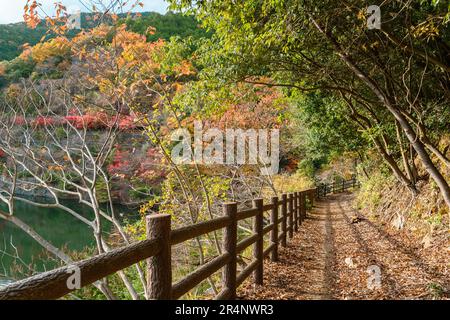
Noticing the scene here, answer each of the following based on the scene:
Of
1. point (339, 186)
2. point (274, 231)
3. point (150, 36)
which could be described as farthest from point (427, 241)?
point (339, 186)

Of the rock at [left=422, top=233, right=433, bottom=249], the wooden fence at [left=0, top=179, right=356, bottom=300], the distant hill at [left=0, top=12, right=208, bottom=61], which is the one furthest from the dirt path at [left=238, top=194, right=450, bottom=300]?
the distant hill at [left=0, top=12, right=208, bottom=61]

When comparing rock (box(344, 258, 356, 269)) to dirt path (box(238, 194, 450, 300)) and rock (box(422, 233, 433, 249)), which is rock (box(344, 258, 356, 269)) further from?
rock (box(422, 233, 433, 249))

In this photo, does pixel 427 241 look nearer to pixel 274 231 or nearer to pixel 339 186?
pixel 274 231

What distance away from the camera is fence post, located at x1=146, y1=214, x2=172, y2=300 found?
2.50 metres

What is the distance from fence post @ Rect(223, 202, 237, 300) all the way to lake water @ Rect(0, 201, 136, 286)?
1147 centimetres

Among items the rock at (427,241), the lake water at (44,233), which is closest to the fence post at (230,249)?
the rock at (427,241)

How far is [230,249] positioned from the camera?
13.8ft

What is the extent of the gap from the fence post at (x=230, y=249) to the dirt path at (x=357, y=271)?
0.96 meters

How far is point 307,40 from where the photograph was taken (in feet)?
25.5

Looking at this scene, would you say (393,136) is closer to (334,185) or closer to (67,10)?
(67,10)

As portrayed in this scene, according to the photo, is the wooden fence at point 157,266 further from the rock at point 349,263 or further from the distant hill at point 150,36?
the distant hill at point 150,36

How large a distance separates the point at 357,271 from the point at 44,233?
1850cm
